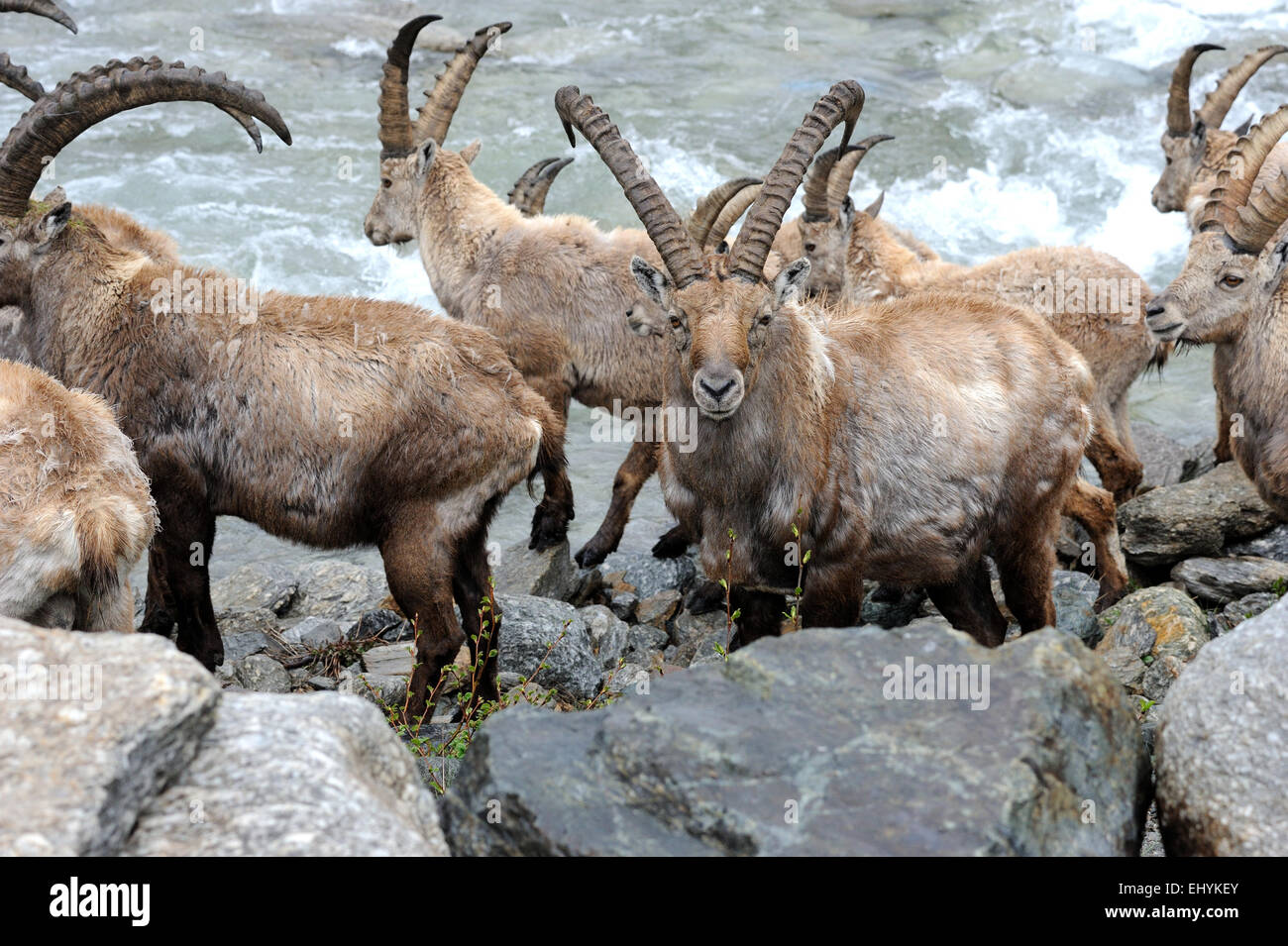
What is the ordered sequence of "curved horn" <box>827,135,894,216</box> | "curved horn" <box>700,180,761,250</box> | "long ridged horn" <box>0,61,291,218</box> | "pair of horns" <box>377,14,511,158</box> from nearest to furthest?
"long ridged horn" <box>0,61,291,218</box>, "curved horn" <box>700,180,761,250</box>, "pair of horns" <box>377,14,511,158</box>, "curved horn" <box>827,135,894,216</box>

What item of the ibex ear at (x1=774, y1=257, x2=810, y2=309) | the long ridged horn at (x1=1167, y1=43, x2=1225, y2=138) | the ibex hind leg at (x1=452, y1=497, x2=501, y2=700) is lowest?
the ibex hind leg at (x1=452, y1=497, x2=501, y2=700)

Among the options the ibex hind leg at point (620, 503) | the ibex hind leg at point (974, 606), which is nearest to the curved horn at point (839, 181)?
the ibex hind leg at point (620, 503)

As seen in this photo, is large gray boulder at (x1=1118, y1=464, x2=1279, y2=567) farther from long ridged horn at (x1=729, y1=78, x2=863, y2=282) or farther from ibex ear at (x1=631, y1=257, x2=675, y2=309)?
ibex ear at (x1=631, y1=257, x2=675, y2=309)

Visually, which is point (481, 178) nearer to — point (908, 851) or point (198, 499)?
point (198, 499)

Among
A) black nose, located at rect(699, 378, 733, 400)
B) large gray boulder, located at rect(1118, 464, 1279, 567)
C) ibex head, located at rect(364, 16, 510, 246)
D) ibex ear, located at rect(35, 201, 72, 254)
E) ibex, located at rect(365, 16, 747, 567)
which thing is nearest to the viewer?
black nose, located at rect(699, 378, 733, 400)

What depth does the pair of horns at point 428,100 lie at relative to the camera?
9531mm

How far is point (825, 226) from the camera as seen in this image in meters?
10.1

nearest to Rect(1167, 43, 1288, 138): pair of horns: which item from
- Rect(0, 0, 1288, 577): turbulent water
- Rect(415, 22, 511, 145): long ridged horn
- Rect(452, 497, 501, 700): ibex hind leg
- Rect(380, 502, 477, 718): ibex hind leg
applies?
Rect(0, 0, 1288, 577): turbulent water

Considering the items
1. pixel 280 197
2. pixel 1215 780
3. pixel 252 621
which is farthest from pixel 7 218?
pixel 280 197

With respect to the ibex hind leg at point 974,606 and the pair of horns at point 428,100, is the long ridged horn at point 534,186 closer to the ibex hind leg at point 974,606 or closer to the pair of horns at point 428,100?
the pair of horns at point 428,100

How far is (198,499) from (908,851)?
422 cm

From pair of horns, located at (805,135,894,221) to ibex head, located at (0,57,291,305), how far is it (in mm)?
4485

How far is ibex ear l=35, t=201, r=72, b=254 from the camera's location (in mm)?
6613

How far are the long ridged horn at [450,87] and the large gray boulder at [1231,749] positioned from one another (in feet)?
23.7
